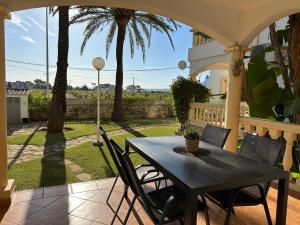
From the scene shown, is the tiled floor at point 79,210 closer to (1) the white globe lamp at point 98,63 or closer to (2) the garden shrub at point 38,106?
(1) the white globe lamp at point 98,63

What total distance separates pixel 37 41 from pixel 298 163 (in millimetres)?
20879

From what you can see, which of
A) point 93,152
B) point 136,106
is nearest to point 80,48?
point 136,106

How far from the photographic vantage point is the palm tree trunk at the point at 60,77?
8.39m

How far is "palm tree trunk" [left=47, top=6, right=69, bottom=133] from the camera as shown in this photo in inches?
330

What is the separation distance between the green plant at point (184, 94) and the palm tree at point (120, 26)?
15.1ft

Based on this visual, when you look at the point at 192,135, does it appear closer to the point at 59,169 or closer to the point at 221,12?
the point at 221,12

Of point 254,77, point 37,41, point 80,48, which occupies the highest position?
point 37,41

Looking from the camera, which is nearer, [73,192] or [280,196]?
[280,196]

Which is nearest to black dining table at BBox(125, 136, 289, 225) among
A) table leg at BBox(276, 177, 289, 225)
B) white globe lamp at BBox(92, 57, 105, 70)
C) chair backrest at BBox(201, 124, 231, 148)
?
table leg at BBox(276, 177, 289, 225)

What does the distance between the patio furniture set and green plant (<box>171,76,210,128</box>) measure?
218 inches

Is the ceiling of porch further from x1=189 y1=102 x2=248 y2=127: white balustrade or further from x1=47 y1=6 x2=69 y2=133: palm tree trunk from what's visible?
x1=47 y1=6 x2=69 y2=133: palm tree trunk

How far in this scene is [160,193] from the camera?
8.05 ft

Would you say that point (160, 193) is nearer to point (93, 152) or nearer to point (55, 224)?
point (55, 224)

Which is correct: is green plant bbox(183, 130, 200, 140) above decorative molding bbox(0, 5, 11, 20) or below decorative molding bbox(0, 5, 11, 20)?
below
